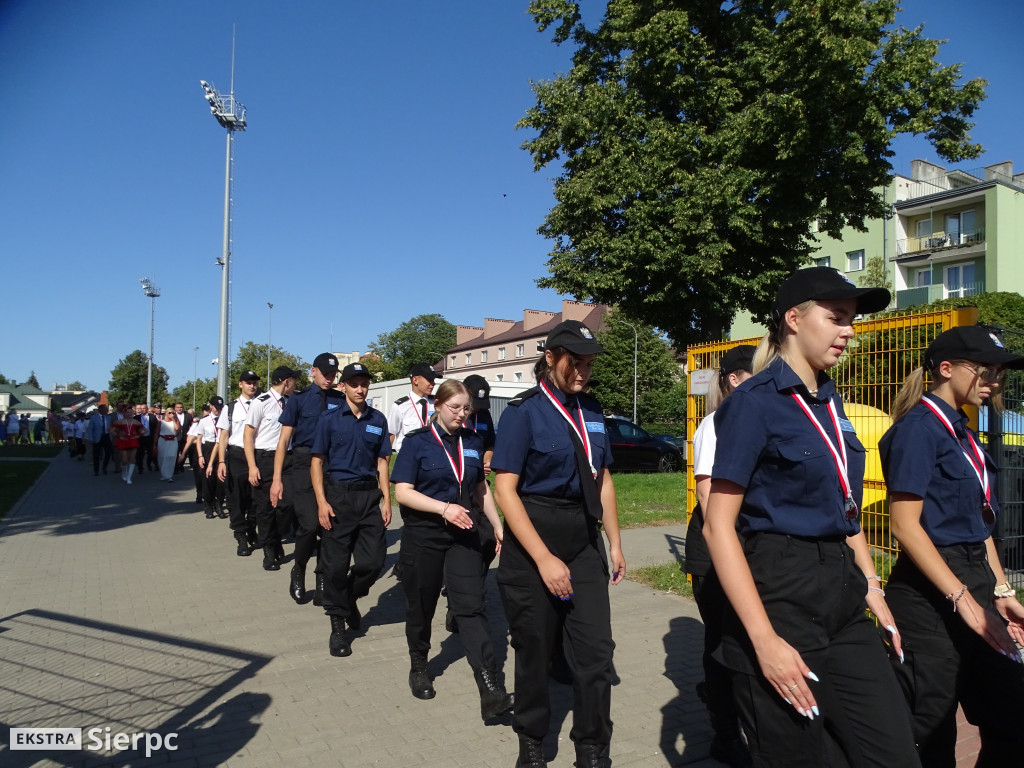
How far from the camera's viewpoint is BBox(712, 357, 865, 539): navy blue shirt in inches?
84.7

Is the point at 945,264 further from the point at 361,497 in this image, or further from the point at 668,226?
the point at 361,497

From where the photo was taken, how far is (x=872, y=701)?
7.01 feet

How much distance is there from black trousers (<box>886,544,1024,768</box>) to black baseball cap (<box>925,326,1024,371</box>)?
75 cm

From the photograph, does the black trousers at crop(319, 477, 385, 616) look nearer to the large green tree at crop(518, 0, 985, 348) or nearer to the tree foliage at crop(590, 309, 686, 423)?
the large green tree at crop(518, 0, 985, 348)

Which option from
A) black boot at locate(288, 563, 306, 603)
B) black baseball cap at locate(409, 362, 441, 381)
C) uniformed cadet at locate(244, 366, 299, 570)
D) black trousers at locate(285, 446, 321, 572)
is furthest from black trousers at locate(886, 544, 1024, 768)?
uniformed cadet at locate(244, 366, 299, 570)

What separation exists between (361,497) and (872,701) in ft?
13.4

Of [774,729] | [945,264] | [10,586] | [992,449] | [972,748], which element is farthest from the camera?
[945,264]

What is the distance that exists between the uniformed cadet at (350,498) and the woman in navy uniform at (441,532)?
0.81 meters

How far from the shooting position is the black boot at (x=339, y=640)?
5.46 metres

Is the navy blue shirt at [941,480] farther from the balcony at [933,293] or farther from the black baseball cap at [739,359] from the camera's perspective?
the balcony at [933,293]

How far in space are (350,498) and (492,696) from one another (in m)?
1.97

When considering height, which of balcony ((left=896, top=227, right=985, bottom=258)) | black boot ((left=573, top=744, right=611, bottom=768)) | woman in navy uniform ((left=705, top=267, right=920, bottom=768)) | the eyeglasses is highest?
balcony ((left=896, top=227, right=985, bottom=258))

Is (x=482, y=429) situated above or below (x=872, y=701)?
above

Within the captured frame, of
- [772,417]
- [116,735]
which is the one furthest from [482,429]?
[772,417]
